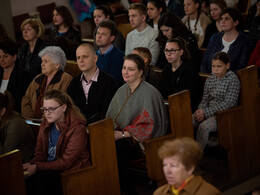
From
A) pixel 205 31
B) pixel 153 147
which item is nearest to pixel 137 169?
pixel 153 147

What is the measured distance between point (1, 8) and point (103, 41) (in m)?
2.91

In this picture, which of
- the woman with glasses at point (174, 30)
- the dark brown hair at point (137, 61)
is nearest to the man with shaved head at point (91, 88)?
the dark brown hair at point (137, 61)

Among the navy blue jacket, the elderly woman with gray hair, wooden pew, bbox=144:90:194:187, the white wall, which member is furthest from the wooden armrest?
the white wall

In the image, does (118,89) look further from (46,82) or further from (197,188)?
(197,188)

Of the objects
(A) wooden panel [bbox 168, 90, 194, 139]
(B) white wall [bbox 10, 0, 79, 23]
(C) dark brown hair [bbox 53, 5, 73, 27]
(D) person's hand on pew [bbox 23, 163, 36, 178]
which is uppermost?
(B) white wall [bbox 10, 0, 79, 23]

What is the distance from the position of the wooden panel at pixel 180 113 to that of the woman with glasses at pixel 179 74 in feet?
1.86

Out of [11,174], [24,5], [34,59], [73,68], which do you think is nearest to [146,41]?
[73,68]

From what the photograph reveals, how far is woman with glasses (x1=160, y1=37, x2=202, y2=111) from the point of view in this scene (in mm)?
4547

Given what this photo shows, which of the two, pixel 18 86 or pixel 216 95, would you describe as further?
pixel 18 86

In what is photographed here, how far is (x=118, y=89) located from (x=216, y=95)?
854mm

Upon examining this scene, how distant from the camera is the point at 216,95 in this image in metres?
4.42

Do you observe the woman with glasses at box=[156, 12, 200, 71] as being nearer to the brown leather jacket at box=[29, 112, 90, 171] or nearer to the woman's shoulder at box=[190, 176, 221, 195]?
the brown leather jacket at box=[29, 112, 90, 171]

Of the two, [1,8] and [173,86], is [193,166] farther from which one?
[1,8]

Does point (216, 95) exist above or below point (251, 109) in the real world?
above
